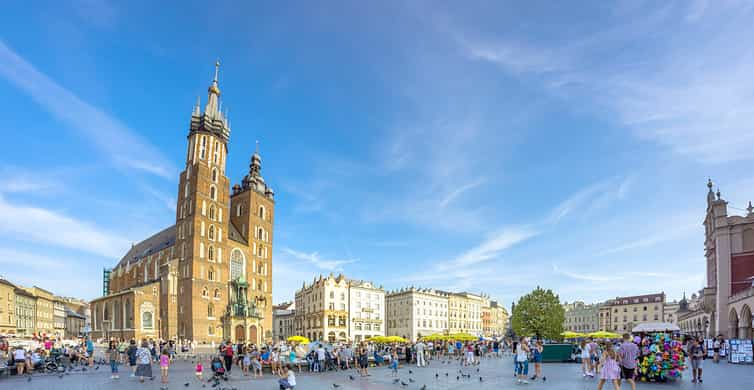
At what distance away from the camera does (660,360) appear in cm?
1658

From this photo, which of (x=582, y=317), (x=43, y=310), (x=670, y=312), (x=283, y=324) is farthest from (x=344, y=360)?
(x=582, y=317)

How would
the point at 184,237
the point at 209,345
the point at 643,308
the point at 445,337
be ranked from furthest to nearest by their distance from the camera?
the point at 643,308, the point at 184,237, the point at 209,345, the point at 445,337

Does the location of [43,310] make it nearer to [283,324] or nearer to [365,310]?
[283,324]

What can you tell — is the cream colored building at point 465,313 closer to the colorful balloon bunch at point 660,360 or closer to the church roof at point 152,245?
the church roof at point 152,245

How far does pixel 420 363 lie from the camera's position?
2770cm

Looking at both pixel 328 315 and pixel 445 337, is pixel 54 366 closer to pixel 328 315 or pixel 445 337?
pixel 445 337

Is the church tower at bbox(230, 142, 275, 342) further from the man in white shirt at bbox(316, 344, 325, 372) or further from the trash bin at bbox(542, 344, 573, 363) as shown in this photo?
the trash bin at bbox(542, 344, 573, 363)

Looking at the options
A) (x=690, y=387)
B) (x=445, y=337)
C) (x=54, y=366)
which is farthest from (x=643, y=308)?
(x=54, y=366)

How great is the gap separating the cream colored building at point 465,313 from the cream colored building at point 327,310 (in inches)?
1084

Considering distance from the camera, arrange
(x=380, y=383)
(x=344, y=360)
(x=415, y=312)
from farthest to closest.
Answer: (x=415, y=312)
(x=344, y=360)
(x=380, y=383)

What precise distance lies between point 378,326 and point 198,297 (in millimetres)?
44268

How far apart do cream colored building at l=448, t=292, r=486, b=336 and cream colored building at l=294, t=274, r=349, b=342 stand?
2754 centimetres

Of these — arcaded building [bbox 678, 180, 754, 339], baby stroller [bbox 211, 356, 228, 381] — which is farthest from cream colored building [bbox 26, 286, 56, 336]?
arcaded building [bbox 678, 180, 754, 339]

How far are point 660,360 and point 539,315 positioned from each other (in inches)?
1915
